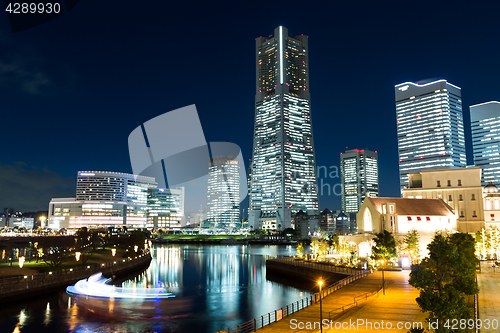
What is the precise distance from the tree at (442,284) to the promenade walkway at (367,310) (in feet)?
13.3

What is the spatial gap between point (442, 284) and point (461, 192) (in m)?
84.7

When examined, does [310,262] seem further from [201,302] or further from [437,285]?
[437,285]

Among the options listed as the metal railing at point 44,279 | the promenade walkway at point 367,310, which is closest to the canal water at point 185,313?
the metal railing at point 44,279

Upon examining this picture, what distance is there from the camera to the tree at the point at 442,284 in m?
21.0

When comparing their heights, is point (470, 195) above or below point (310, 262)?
above

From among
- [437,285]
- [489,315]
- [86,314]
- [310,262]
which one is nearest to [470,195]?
[310,262]

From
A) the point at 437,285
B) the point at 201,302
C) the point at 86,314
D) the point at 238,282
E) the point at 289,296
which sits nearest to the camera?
the point at 437,285

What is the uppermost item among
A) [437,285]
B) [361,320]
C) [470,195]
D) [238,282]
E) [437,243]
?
[470,195]

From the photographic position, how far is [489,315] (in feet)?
96.1

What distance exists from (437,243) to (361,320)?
26.8 ft
